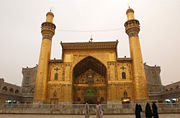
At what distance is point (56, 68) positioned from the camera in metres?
20.7

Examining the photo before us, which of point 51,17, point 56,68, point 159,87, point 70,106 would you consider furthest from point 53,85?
point 159,87

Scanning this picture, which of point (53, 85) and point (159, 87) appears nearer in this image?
point (53, 85)

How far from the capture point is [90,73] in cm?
2414

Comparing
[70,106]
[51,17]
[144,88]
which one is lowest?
[70,106]

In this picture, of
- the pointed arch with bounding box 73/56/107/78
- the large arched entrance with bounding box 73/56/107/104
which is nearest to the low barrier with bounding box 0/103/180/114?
the large arched entrance with bounding box 73/56/107/104

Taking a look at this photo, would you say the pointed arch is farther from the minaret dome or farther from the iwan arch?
the minaret dome

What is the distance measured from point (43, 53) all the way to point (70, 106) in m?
10.1

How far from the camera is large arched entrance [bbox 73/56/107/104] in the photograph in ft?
71.7

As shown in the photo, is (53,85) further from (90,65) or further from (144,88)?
(144,88)

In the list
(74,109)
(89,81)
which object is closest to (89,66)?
(89,81)

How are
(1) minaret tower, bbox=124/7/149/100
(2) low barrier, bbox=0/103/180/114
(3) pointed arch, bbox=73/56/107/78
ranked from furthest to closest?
(3) pointed arch, bbox=73/56/107/78 < (1) minaret tower, bbox=124/7/149/100 < (2) low barrier, bbox=0/103/180/114

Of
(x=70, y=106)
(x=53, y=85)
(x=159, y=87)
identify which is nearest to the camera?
(x=70, y=106)

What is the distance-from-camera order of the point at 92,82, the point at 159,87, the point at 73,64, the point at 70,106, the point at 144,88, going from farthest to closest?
the point at 159,87 → the point at 92,82 → the point at 73,64 → the point at 144,88 → the point at 70,106

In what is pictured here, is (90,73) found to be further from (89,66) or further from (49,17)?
(49,17)
